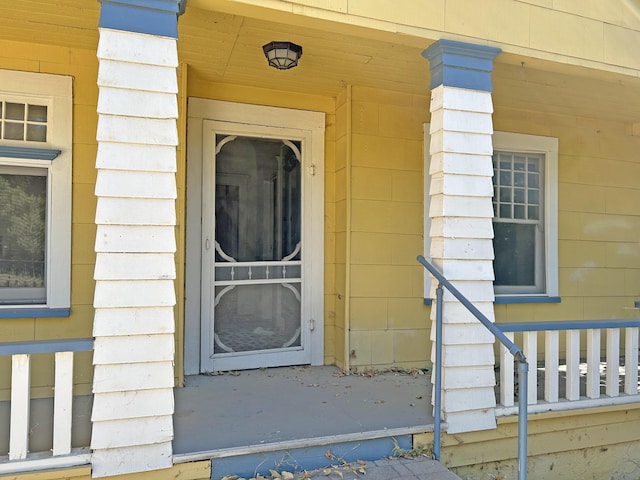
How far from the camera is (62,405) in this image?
209 centimetres

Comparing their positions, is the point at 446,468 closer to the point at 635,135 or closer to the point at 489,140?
the point at 489,140

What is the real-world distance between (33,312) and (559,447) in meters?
3.44

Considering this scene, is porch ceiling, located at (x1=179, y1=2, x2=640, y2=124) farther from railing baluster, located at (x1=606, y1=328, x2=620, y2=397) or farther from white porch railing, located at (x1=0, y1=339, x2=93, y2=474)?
white porch railing, located at (x1=0, y1=339, x2=93, y2=474)

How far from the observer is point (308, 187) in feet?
13.1

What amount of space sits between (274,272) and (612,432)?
2625 millimetres

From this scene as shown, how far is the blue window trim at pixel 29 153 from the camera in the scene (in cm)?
302

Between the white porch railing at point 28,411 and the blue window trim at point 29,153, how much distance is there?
1.50 metres

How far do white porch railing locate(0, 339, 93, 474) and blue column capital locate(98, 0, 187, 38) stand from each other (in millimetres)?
1423

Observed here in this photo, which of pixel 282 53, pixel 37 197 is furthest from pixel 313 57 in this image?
pixel 37 197

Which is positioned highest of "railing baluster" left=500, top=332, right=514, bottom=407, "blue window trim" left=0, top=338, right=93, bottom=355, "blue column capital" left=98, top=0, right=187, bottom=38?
"blue column capital" left=98, top=0, right=187, bottom=38

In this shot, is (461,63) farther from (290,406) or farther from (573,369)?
(290,406)

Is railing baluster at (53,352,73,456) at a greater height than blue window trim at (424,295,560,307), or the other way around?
blue window trim at (424,295,560,307)

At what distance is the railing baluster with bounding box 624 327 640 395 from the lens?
302 cm

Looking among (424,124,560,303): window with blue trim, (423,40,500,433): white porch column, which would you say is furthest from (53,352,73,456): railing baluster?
(424,124,560,303): window with blue trim
